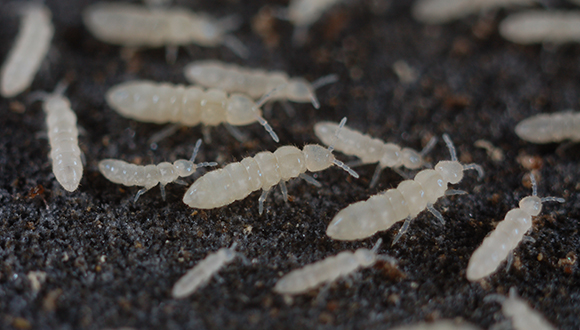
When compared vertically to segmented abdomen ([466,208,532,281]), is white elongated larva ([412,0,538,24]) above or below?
above

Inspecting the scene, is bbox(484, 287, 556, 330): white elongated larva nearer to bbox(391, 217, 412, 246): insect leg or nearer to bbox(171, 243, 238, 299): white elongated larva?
bbox(391, 217, 412, 246): insect leg

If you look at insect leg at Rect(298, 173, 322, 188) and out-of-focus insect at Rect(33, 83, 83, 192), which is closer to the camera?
out-of-focus insect at Rect(33, 83, 83, 192)

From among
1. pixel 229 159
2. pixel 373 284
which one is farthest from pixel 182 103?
pixel 373 284

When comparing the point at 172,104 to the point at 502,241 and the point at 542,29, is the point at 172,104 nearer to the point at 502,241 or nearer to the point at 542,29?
the point at 502,241

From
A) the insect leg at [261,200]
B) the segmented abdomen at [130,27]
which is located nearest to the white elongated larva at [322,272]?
the insect leg at [261,200]

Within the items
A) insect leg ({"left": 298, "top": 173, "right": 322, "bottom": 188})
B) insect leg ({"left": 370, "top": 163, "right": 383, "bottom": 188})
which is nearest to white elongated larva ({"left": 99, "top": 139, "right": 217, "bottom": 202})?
insect leg ({"left": 298, "top": 173, "right": 322, "bottom": 188})

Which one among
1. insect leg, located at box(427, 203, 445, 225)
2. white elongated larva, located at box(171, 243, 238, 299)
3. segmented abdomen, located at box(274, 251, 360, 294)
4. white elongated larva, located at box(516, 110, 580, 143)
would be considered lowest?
white elongated larva, located at box(171, 243, 238, 299)

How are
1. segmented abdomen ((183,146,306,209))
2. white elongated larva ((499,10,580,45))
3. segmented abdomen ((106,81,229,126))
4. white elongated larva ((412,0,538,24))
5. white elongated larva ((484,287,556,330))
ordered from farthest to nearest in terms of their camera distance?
1. white elongated larva ((412,0,538,24))
2. white elongated larva ((499,10,580,45))
3. segmented abdomen ((106,81,229,126))
4. segmented abdomen ((183,146,306,209))
5. white elongated larva ((484,287,556,330))

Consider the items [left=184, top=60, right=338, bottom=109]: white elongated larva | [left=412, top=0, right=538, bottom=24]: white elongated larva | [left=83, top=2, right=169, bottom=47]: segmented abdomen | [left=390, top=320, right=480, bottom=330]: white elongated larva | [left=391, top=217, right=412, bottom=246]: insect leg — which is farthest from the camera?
[left=412, top=0, right=538, bottom=24]: white elongated larva

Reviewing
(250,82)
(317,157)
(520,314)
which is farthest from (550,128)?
(250,82)
